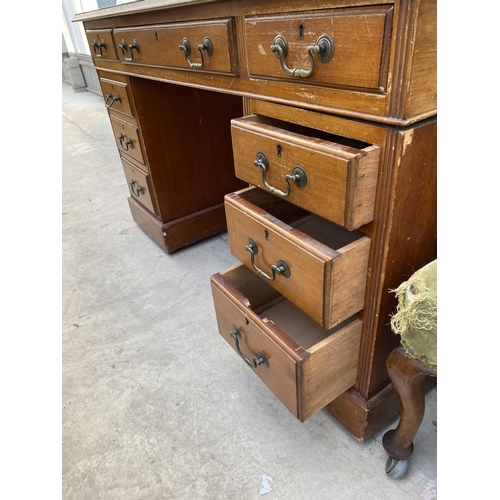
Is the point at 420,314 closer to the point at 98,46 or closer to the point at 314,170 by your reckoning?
the point at 314,170

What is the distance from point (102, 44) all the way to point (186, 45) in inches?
26.8

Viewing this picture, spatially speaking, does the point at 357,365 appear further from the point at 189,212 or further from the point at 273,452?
the point at 189,212

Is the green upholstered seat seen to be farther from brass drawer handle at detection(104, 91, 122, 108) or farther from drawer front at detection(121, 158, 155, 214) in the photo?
brass drawer handle at detection(104, 91, 122, 108)

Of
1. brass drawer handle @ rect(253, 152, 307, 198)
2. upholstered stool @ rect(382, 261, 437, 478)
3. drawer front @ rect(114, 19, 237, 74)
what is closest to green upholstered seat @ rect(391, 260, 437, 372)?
upholstered stool @ rect(382, 261, 437, 478)

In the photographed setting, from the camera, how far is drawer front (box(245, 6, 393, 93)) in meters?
0.44

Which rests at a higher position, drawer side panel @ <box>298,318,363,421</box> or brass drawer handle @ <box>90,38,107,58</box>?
brass drawer handle @ <box>90,38,107,58</box>

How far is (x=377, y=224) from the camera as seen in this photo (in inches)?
22.2

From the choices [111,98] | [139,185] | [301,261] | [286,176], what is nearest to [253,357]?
[301,261]

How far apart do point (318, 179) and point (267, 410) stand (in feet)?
1.99

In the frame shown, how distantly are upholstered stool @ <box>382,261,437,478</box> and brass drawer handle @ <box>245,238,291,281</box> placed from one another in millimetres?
182

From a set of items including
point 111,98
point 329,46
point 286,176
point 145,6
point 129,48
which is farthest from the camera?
point 111,98

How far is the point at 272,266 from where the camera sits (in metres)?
0.66
